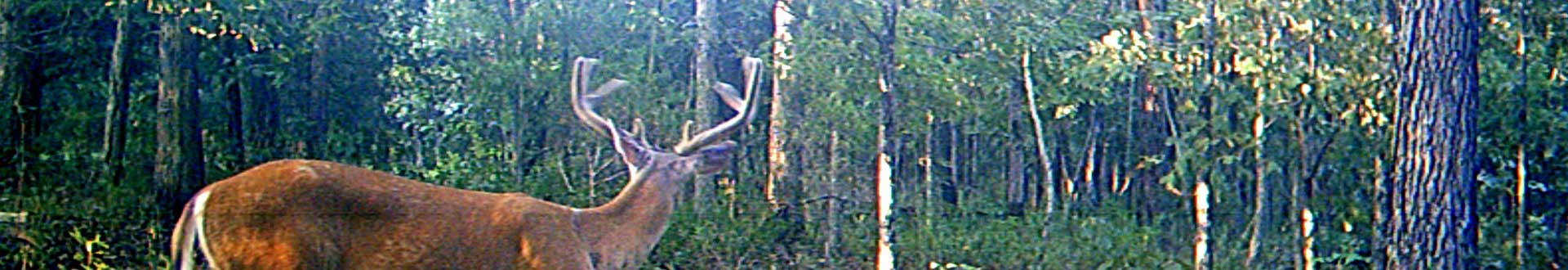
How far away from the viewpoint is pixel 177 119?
39.6 feet

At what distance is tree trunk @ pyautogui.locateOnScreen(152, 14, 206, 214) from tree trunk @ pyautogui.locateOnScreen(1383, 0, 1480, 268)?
7.89 m

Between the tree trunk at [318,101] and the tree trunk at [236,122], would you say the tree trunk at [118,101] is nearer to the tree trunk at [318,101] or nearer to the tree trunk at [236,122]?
the tree trunk at [236,122]

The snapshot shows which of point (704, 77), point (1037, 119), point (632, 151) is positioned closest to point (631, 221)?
point (632, 151)

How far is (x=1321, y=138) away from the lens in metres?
12.7

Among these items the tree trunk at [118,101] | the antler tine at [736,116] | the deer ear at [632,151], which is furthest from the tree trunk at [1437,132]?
the tree trunk at [118,101]

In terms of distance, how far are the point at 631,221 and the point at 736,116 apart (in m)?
1.34

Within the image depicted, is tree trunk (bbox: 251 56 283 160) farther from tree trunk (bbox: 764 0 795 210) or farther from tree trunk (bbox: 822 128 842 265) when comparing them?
tree trunk (bbox: 822 128 842 265)

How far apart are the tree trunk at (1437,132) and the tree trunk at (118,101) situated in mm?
8868

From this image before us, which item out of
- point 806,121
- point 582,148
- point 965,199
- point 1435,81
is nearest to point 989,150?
point 965,199

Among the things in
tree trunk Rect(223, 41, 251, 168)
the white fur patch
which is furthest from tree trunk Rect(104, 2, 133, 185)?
the white fur patch

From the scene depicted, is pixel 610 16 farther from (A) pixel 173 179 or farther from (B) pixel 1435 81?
(B) pixel 1435 81

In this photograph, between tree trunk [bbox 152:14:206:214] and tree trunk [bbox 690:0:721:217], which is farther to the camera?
tree trunk [bbox 690:0:721:217]

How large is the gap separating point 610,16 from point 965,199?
205 inches

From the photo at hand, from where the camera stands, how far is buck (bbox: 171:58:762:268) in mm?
7004
